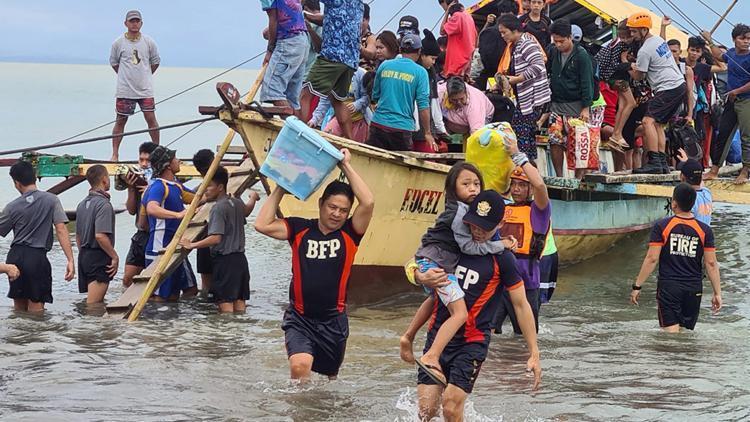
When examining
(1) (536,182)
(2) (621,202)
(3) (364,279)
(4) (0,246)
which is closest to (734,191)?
(2) (621,202)

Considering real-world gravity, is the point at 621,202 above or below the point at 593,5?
below

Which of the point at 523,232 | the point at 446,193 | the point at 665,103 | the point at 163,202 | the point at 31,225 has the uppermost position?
the point at 665,103

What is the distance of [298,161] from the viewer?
7.88m

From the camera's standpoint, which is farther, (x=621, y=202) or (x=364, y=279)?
(x=621, y=202)

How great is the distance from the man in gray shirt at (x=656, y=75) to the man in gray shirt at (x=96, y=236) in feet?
20.6

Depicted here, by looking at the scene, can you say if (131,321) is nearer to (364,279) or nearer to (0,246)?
(364,279)

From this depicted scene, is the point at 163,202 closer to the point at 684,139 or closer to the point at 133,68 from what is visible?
the point at 133,68

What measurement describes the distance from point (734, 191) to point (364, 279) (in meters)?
5.25

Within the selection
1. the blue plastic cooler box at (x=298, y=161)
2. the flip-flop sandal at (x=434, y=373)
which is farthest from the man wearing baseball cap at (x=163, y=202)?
the flip-flop sandal at (x=434, y=373)

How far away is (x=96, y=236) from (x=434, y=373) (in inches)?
220

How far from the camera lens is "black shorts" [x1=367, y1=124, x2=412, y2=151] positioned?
1239 centimetres

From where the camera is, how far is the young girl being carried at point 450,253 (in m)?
6.73

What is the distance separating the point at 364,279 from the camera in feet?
41.5

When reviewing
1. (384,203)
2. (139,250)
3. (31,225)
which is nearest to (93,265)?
(139,250)
